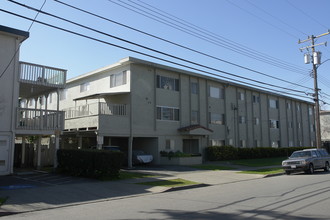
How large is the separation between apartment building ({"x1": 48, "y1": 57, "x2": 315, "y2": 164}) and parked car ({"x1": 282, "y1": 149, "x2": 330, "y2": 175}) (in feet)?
33.1

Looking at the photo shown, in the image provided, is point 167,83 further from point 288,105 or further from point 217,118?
point 288,105

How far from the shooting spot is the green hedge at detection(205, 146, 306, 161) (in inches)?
1205

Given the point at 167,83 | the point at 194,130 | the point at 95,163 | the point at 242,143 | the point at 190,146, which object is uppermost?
the point at 167,83

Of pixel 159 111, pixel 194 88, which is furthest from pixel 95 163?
pixel 194 88

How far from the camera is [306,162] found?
1872 cm

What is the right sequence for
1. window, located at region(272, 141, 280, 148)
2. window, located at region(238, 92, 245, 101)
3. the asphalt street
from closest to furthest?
the asphalt street
window, located at region(238, 92, 245, 101)
window, located at region(272, 141, 280, 148)

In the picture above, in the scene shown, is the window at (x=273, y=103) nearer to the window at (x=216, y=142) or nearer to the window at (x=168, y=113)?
the window at (x=216, y=142)

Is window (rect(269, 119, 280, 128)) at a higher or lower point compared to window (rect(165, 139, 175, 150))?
higher

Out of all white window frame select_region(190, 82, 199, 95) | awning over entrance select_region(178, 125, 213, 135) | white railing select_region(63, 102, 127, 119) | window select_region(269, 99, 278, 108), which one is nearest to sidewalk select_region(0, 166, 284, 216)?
white railing select_region(63, 102, 127, 119)

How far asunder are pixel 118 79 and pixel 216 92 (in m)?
11.0

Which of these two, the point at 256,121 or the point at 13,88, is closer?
the point at 13,88

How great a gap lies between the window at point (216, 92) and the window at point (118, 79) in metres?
10.1

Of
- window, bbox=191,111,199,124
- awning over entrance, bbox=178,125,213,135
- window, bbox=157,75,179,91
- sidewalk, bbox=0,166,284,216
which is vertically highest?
window, bbox=157,75,179,91

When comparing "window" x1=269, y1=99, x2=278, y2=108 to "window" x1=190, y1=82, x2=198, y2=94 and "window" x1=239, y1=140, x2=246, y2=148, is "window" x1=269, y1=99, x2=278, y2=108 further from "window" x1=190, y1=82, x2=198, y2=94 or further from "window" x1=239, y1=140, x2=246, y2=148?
"window" x1=190, y1=82, x2=198, y2=94
